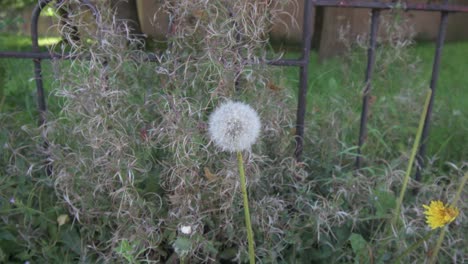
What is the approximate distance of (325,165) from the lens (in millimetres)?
2125

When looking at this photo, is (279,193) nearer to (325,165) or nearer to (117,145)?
(325,165)

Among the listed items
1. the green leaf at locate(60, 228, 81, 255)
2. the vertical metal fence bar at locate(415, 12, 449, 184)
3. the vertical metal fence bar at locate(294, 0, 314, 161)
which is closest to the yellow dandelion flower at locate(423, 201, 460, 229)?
the vertical metal fence bar at locate(294, 0, 314, 161)

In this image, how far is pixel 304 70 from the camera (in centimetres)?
201

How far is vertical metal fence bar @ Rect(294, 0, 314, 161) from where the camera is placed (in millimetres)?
1966

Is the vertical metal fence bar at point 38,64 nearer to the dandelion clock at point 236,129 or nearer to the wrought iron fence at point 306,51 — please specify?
the wrought iron fence at point 306,51

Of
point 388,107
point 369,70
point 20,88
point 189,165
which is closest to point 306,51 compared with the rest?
point 369,70

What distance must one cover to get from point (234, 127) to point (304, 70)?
73 centimetres

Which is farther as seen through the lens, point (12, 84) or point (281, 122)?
point (12, 84)

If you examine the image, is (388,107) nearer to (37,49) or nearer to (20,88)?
(37,49)

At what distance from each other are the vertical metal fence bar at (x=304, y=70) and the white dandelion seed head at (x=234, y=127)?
1.93 feet

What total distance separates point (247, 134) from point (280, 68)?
711 mm

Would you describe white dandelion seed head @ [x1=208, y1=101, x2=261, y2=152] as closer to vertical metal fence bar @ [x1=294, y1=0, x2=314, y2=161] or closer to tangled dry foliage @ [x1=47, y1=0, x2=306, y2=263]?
tangled dry foliage @ [x1=47, y1=0, x2=306, y2=263]

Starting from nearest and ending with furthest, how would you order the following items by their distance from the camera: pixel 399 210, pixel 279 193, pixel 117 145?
pixel 117 145, pixel 399 210, pixel 279 193

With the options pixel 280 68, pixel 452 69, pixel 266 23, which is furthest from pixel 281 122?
pixel 452 69
